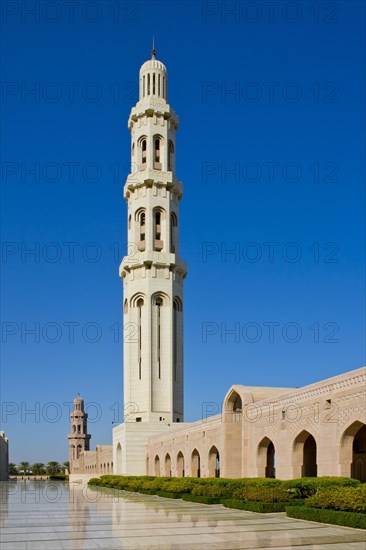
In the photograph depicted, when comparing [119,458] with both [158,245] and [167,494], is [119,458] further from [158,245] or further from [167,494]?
[167,494]

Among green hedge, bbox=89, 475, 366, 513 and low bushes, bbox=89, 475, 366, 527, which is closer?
low bushes, bbox=89, 475, 366, 527

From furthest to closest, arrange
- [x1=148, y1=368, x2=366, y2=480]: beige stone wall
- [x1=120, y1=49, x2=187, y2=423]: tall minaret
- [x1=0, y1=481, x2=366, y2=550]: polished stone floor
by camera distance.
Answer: [x1=120, y1=49, x2=187, y2=423]: tall minaret, [x1=148, y1=368, x2=366, y2=480]: beige stone wall, [x1=0, y1=481, x2=366, y2=550]: polished stone floor

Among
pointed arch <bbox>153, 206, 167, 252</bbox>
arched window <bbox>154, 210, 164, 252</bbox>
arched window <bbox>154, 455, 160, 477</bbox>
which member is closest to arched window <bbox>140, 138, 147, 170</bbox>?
pointed arch <bbox>153, 206, 167, 252</bbox>

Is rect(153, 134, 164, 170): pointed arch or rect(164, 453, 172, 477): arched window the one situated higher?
rect(153, 134, 164, 170): pointed arch

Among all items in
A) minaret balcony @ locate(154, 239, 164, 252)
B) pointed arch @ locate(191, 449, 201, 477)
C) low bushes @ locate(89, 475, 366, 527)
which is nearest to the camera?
low bushes @ locate(89, 475, 366, 527)

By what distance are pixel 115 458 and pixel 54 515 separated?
30938 mm

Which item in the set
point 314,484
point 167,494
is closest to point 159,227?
point 167,494

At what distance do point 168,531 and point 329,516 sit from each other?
3814 mm

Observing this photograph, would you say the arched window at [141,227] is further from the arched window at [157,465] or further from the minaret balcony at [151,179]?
the arched window at [157,465]

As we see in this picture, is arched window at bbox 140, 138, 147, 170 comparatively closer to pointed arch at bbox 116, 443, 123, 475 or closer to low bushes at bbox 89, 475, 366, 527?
pointed arch at bbox 116, 443, 123, 475

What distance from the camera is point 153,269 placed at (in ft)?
162

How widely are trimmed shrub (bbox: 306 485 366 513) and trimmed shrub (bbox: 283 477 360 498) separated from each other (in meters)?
0.80

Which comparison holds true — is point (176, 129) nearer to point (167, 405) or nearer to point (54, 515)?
point (167, 405)

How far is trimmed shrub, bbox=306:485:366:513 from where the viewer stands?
1484cm
